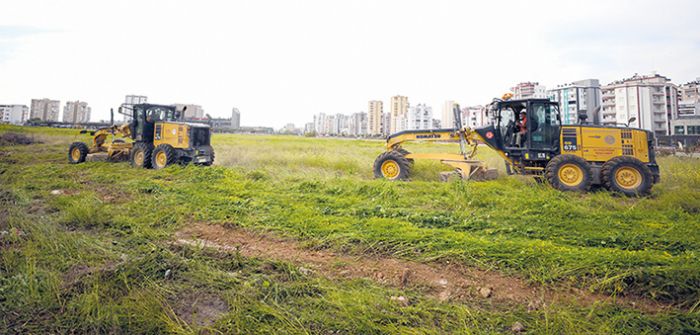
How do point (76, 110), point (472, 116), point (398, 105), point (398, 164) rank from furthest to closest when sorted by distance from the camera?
point (398, 105) → point (76, 110) → point (472, 116) → point (398, 164)

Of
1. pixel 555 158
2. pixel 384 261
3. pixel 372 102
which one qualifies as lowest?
pixel 384 261

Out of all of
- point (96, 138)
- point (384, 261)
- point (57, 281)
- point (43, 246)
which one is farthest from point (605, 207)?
point (96, 138)

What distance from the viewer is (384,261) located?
12.4ft

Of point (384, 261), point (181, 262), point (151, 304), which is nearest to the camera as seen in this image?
point (151, 304)

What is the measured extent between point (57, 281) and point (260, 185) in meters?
5.41

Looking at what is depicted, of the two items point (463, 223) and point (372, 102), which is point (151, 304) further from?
point (372, 102)

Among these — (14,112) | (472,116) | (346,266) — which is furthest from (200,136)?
(14,112)

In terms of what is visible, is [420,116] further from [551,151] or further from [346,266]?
[346,266]

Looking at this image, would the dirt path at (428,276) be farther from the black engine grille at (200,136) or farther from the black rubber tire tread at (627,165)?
the black engine grille at (200,136)

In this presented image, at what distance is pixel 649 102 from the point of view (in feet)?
193

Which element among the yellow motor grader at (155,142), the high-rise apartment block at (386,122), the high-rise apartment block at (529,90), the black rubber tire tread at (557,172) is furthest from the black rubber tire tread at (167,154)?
the high-rise apartment block at (386,122)

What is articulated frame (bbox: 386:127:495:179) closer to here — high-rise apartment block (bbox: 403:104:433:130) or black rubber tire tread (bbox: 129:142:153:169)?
black rubber tire tread (bbox: 129:142:153:169)

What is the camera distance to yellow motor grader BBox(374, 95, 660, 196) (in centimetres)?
830

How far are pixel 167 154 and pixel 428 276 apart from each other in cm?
1223
